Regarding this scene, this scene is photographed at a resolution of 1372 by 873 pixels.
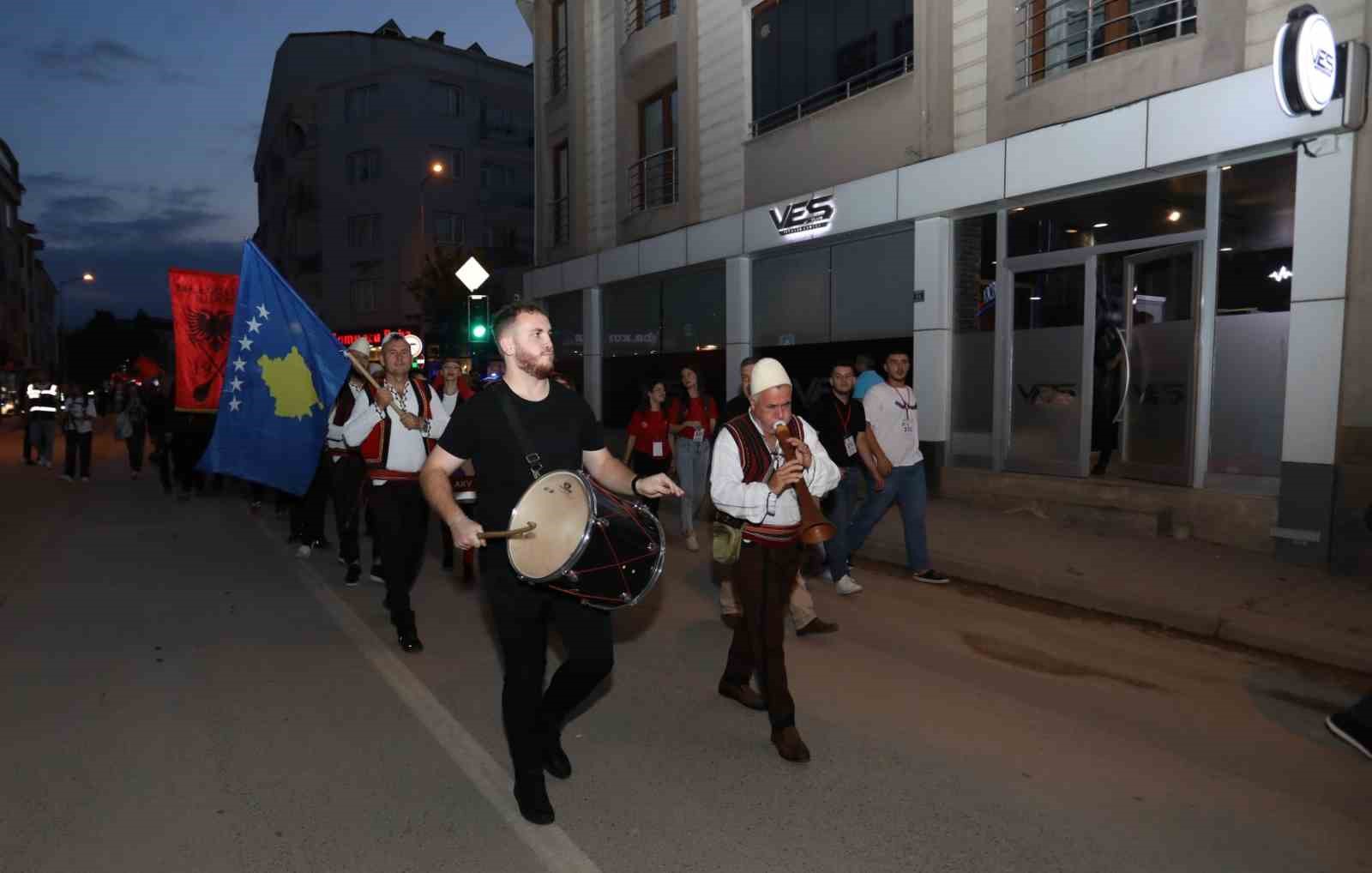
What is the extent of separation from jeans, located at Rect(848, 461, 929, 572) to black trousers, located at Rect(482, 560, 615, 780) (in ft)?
14.4

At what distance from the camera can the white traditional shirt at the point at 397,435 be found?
6.44 m

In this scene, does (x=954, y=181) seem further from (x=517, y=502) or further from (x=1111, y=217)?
(x=517, y=502)

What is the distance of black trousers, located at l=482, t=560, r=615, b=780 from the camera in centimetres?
373

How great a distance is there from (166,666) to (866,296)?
33.7 ft

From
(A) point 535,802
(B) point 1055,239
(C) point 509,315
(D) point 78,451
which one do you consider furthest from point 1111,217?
(D) point 78,451

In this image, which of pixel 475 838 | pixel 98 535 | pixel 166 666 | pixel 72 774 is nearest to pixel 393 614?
pixel 166 666

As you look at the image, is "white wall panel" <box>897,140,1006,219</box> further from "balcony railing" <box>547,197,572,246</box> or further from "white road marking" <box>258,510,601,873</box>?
"balcony railing" <box>547,197,572,246</box>

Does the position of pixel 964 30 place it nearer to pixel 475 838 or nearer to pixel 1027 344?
pixel 1027 344

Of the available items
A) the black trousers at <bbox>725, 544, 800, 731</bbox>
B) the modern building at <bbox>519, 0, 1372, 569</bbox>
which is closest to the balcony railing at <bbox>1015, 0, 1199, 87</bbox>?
the modern building at <bbox>519, 0, 1372, 569</bbox>

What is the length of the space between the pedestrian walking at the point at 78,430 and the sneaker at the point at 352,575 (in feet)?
38.4

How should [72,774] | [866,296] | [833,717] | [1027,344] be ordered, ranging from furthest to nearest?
[866,296] → [1027,344] → [833,717] → [72,774]

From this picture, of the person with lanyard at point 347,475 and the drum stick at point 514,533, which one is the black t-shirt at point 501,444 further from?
the person with lanyard at point 347,475

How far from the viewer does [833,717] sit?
489 centimetres

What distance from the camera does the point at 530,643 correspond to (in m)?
3.77
